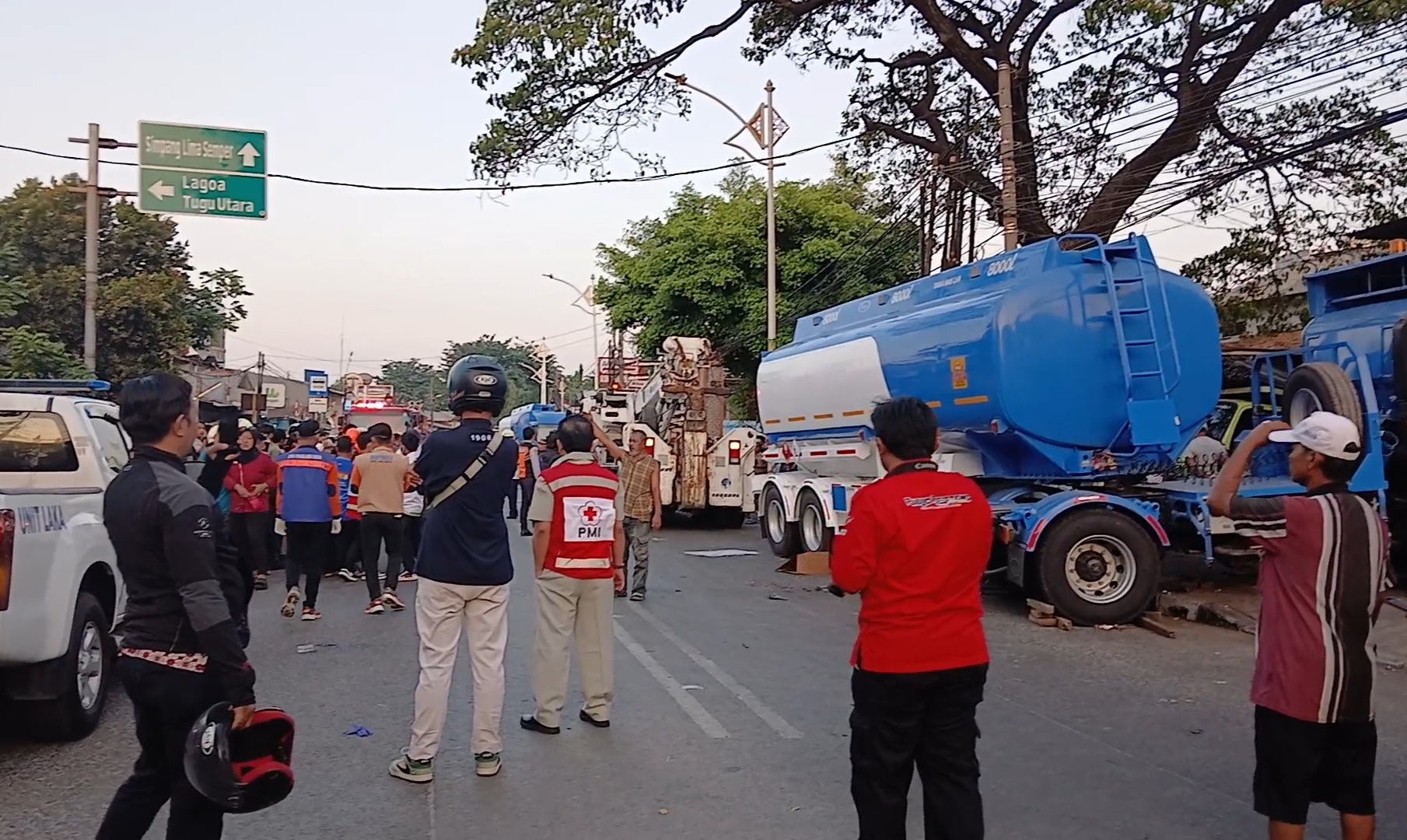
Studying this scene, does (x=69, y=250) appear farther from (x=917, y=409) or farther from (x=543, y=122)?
(x=917, y=409)

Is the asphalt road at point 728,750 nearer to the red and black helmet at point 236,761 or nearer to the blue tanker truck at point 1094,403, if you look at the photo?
the blue tanker truck at point 1094,403

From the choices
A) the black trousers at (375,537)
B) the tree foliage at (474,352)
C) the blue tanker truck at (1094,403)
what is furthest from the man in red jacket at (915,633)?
the tree foliage at (474,352)

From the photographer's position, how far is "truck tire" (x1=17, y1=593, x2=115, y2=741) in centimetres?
628

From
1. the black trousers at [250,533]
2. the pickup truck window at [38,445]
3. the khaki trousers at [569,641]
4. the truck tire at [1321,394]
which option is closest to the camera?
the khaki trousers at [569,641]

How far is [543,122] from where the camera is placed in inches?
711

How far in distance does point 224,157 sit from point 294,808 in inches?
569

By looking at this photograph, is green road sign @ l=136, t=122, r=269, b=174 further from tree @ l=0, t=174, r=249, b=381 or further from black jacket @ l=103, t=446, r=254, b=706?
black jacket @ l=103, t=446, r=254, b=706

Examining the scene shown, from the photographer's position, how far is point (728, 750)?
6.23 m

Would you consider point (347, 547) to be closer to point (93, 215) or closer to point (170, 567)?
point (93, 215)

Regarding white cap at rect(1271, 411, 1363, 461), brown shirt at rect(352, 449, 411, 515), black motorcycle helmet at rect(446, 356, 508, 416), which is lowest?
brown shirt at rect(352, 449, 411, 515)

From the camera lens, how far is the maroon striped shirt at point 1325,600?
3.81m

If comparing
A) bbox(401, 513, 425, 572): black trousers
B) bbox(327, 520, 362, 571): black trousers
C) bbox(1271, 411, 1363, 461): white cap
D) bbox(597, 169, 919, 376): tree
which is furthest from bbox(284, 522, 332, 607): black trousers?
bbox(597, 169, 919, 376): tree

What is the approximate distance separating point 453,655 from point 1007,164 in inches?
448

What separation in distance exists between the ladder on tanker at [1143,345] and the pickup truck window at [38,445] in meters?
8.18
